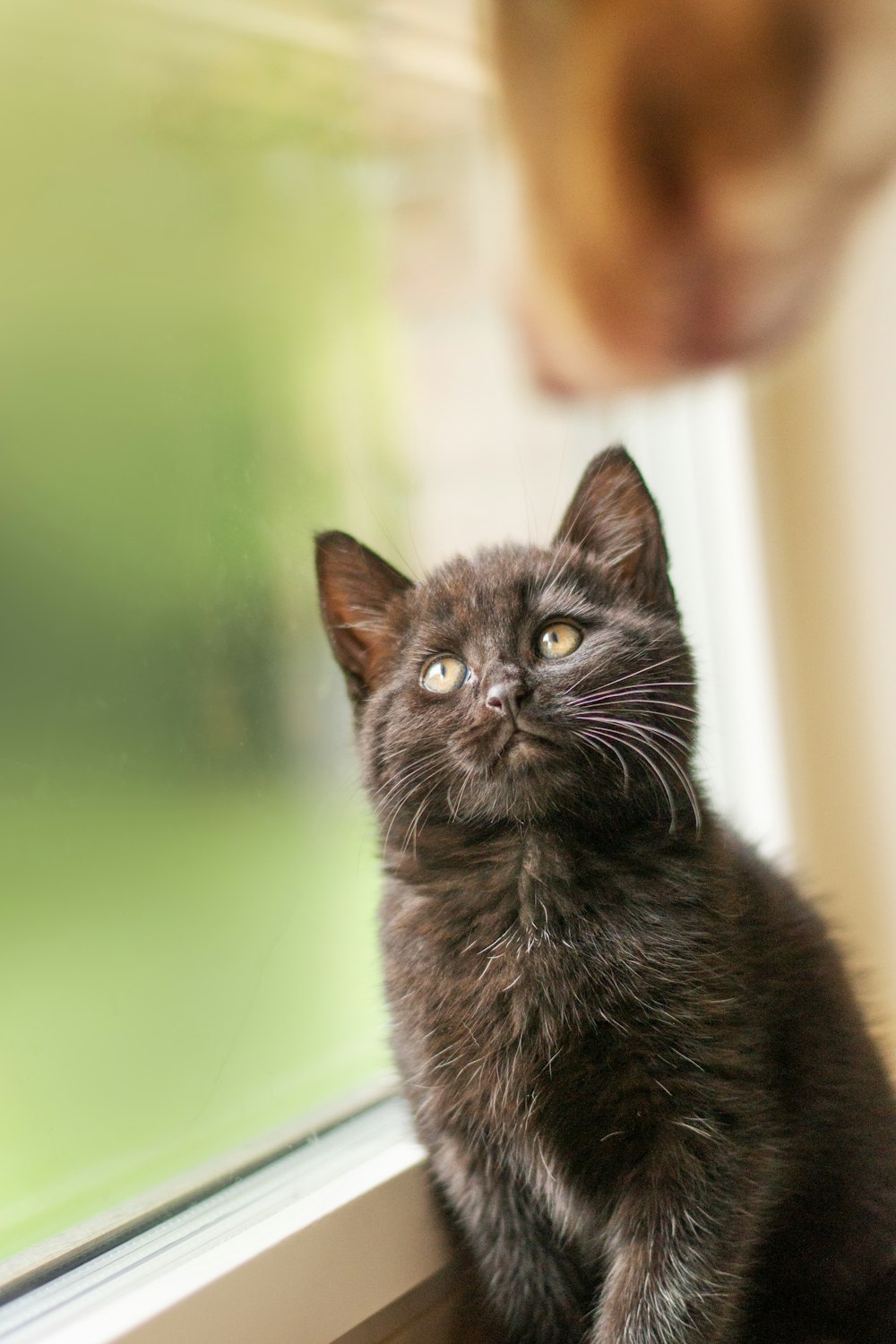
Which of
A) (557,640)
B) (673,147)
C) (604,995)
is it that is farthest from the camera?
(673,147)

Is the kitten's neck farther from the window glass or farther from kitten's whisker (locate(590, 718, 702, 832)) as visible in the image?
the window glass

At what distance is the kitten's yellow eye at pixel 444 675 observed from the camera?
85 centimetres

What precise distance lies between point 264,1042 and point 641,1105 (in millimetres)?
424

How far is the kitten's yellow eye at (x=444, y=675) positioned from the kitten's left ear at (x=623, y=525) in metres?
0.16

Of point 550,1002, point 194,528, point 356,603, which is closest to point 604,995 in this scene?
point 550,1002

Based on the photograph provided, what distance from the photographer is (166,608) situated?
92 cm

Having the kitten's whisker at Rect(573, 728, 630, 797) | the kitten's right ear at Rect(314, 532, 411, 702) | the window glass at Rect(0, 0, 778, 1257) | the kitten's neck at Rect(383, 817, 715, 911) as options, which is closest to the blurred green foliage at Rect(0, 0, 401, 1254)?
the window glass at Rect(0, 0, 778, 1257)

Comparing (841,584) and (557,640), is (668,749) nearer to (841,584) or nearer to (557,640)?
(557,640)

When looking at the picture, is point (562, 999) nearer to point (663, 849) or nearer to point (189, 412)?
point (663, 849)

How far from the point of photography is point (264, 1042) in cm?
101

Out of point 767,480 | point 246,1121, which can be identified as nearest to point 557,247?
point 767,480

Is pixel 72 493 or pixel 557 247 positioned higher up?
pixel 557 247

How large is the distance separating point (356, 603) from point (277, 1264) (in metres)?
0.52

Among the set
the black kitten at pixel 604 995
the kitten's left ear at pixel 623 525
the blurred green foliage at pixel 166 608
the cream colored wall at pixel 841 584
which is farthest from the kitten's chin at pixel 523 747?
the cream colored wall at pixel 841 584
